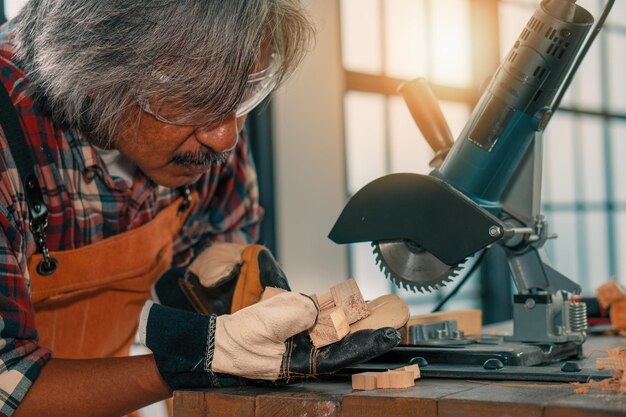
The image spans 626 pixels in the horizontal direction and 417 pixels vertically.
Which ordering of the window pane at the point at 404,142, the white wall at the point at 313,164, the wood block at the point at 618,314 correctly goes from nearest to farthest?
the wood block at the point at 618,314 → the white wall at the point at 313,164 → the window pane at the point at 404,142

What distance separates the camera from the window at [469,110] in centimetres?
441

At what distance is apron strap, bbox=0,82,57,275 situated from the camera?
1397 millimetres

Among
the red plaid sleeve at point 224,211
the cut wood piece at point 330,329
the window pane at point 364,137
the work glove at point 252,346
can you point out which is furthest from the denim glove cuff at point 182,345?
the window pane at point 364,137

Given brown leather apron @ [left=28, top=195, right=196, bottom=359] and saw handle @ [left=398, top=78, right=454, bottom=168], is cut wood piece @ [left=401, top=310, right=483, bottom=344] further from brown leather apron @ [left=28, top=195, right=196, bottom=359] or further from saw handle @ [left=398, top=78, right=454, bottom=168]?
brown leather apron @ [left=28, top=195, right=196, bottom=359]

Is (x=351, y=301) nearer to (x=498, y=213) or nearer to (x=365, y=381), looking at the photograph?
(x=365, y=381)

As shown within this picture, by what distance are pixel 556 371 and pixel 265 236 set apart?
2.49 m

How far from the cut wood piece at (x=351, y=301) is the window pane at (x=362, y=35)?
10.2ft

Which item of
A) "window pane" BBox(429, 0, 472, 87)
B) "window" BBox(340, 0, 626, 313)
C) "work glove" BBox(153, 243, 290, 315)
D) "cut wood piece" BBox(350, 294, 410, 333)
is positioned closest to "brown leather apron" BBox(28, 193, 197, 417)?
"work glove" BBox(153, 243, 290, 315)

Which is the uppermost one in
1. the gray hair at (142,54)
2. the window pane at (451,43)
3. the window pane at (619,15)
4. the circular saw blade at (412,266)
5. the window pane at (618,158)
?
the window pane at (619,15)

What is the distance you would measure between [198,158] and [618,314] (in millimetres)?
902

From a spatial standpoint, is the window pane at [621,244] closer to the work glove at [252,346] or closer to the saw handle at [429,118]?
the saw handle at [429,118]

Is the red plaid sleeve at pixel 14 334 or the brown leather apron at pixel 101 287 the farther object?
the brown leather apron at pixel 101 287

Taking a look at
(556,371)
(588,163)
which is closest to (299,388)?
(556,371)

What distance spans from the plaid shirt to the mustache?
0.60 ft
